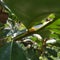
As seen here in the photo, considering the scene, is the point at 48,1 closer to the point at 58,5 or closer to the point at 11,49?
the point at 58,5

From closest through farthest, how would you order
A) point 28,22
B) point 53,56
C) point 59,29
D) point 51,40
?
point 28,22
point 59,29
point 51,40
point 53,56

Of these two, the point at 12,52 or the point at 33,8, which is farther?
the point at 12,52

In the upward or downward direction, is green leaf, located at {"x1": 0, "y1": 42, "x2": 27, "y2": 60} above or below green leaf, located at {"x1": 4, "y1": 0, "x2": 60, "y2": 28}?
below

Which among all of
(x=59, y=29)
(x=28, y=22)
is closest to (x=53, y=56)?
(x=59, y=29)

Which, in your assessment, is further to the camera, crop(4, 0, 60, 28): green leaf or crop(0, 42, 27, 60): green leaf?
crop(0, 42, 27, 60): green leaf
